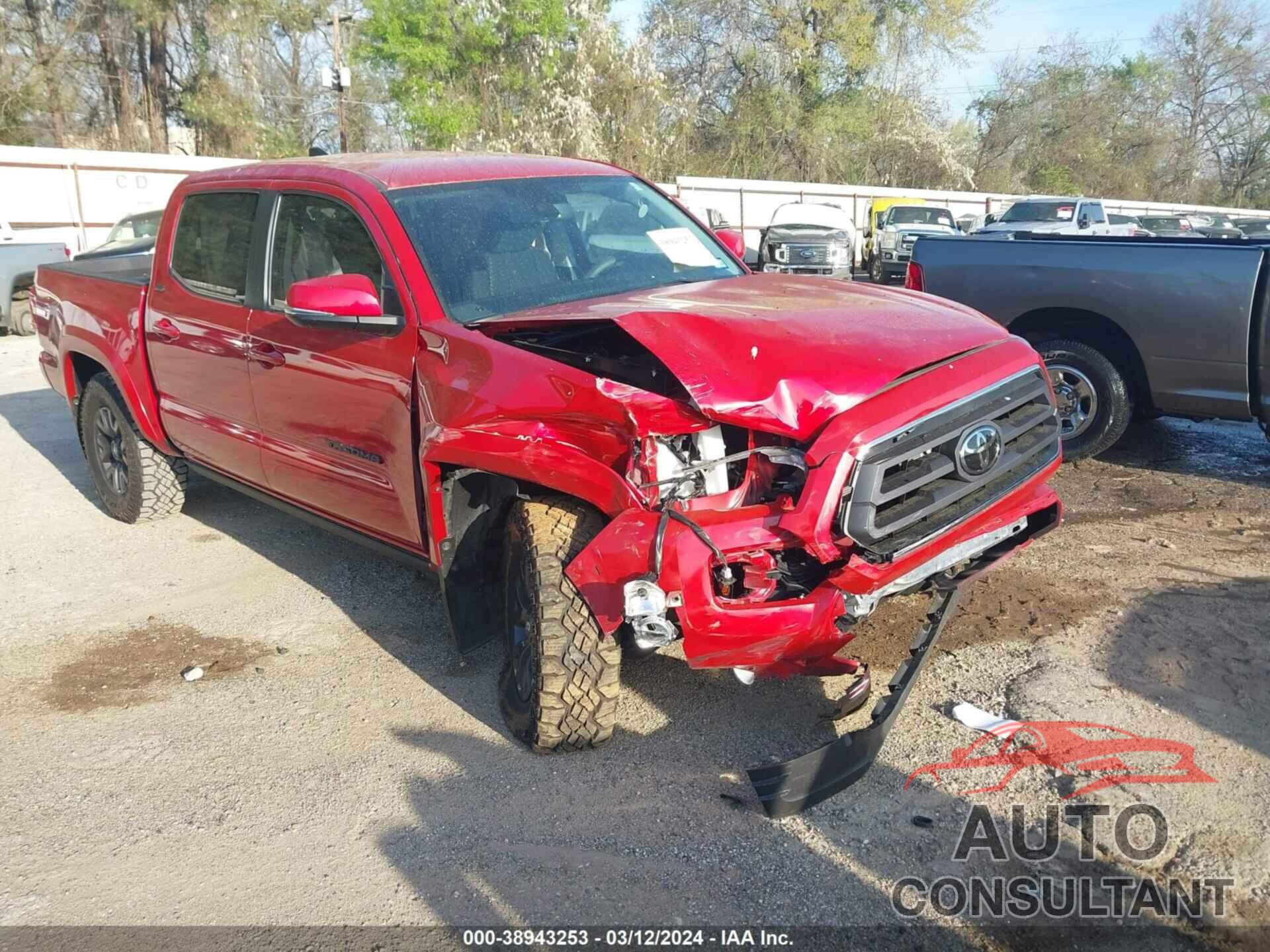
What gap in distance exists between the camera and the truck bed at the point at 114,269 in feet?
18.7

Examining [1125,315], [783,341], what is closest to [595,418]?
[783,341]

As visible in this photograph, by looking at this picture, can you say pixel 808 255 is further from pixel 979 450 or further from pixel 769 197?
pixel 979 450

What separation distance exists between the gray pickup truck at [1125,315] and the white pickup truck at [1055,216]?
556 inches

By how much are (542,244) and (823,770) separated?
90.8 inches

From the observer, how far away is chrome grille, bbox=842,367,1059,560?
2.75 m

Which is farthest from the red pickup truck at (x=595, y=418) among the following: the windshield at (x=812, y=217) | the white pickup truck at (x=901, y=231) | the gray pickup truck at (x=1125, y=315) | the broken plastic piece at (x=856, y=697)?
the white pickup truck at (x=901, y=231)

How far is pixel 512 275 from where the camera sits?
3.84 metres

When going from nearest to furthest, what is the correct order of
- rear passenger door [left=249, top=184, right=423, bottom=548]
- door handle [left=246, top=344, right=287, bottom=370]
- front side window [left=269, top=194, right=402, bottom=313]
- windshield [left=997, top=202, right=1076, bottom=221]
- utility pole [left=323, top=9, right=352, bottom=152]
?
rear passenger door [left=249, top=184, right=423, bottom=548] < front side window [left=269, top=194, right=402, bottom=313] < door handle [left=246, top=344, right=287, bottom=370] < windshield [left=997, top=202, right=1076, bottom=221] < utility pole [left=323, top=9, right=352, bottom=152]

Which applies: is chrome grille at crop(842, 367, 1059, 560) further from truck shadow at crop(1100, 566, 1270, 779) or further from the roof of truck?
the roof of truck

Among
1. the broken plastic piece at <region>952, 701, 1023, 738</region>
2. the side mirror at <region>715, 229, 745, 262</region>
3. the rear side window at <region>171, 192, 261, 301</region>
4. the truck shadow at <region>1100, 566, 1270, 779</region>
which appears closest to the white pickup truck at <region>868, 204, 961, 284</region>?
the side mirror at <region>715, 229, 745, 262</region>

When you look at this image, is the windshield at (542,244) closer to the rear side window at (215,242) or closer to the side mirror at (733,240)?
the side mirror at (733,240)

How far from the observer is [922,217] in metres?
25.2

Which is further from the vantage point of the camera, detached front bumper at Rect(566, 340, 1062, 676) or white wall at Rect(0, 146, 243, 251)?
white wall at Rect(0, 146, 243, 251)

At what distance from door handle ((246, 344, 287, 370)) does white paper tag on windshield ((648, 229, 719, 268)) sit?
167cm
